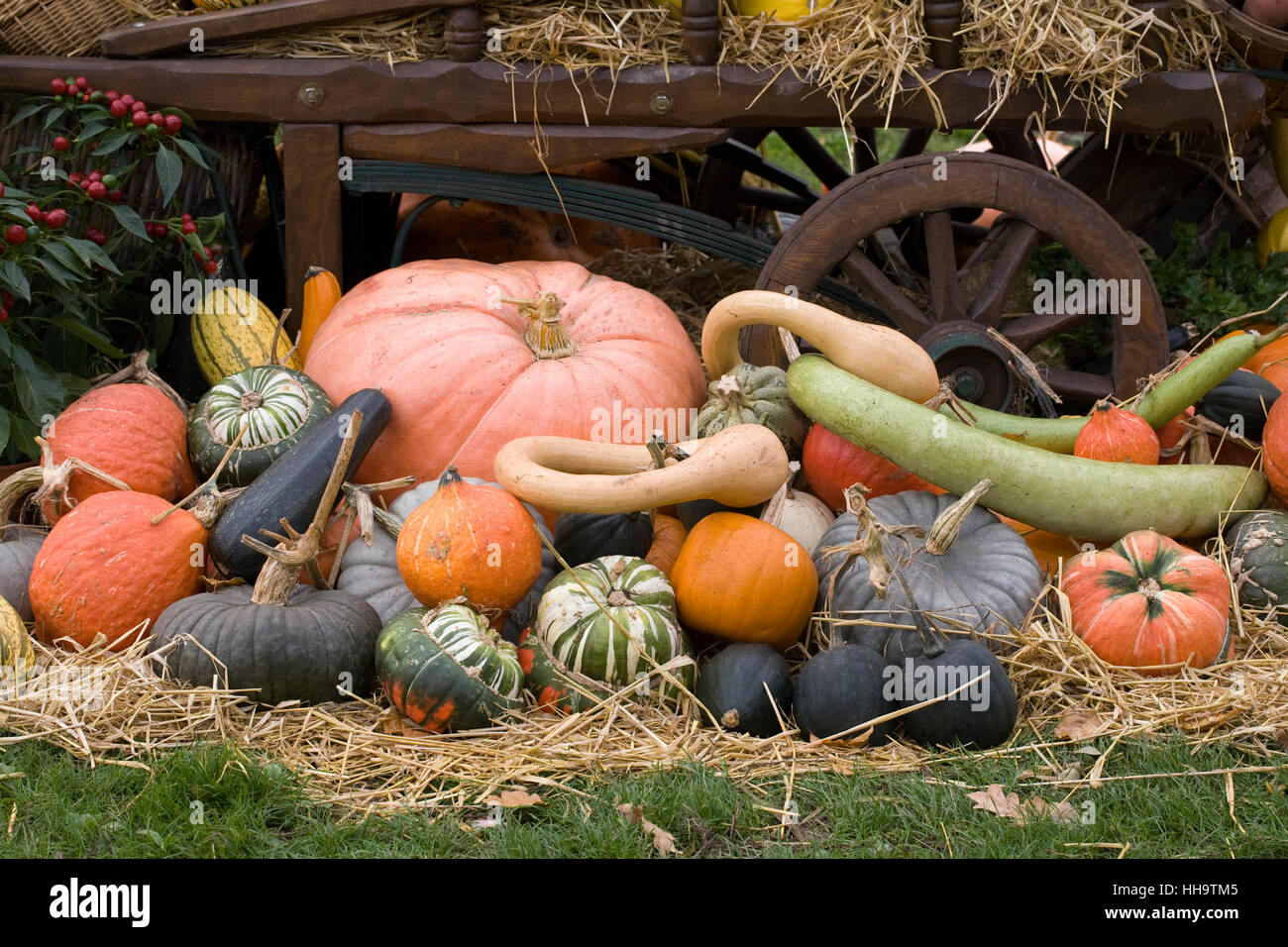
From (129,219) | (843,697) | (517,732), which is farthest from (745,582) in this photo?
(129,219)

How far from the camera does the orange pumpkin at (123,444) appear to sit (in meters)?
3.31

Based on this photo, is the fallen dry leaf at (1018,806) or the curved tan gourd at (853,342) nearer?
the fallen dry leaf at (1018,806)

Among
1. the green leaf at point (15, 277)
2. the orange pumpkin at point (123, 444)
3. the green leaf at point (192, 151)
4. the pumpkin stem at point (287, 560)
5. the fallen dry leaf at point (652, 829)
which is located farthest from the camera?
the green leaf at point (192, 151)

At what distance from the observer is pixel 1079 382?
13.2ft

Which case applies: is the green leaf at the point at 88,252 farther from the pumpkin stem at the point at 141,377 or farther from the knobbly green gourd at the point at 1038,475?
the knobbly green gourd at the point at 1038,475

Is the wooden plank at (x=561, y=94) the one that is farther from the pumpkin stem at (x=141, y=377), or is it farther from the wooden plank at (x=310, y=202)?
the pumpkin stem at (x=141, y=377)

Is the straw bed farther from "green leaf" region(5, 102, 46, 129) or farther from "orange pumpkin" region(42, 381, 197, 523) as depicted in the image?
"green leaf" region(5, 102, 46, 129)

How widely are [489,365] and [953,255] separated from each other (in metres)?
1.61

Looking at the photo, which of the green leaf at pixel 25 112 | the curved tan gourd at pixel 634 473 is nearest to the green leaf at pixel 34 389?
the green leaf at pixel 25 112

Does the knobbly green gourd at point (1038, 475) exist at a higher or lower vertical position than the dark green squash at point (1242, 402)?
lower

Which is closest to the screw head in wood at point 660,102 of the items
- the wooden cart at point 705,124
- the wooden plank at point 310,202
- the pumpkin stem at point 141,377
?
the wooden cart at point 705,124

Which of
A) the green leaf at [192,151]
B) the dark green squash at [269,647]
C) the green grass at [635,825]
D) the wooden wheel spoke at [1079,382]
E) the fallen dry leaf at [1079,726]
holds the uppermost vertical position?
the green leaf at [192,151]

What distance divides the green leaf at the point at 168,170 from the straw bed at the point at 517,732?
5.18 feet

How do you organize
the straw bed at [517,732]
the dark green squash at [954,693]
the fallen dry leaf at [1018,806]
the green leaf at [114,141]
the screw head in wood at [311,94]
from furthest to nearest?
the screw head in wood at [311,94], the green leaf at [114,141], the dark green squash at [954,693], the straw bed at [517,732], the fallen dry leaf at [1018,806]
